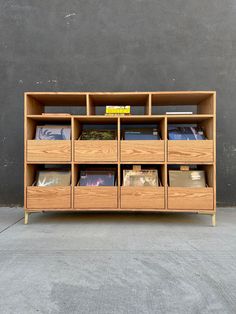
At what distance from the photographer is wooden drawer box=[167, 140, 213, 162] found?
114 inches

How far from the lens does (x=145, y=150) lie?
2.94m

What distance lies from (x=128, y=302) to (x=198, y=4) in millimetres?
4087

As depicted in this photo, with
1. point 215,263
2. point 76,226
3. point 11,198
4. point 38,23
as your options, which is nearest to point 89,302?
point 215,263

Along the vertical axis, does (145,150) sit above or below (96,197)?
above

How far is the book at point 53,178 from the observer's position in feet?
10.2

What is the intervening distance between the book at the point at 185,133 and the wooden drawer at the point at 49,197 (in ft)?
4.36

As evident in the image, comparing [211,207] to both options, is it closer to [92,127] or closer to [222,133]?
[222,133]

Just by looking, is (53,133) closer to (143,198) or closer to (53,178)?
(53,178)

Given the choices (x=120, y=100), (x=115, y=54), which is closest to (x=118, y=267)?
(x=120, y=100)

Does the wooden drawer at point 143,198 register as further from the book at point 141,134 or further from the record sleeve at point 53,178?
the record sleeve at point 53,178

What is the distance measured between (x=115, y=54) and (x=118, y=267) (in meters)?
3.11

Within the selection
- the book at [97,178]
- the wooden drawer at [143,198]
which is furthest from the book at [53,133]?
the wooden drawer at [143,198]

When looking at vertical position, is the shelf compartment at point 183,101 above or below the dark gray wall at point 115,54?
below

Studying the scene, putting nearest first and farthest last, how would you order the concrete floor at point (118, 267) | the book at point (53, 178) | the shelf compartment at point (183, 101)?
the concrete floor at point (118, 267) → the shelf compartment at point (183, 101) → the book at point (53, 178)
